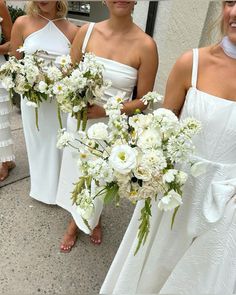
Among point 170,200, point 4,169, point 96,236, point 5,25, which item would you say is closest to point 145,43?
point 170,200

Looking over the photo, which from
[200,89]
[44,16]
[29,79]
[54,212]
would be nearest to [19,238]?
[54,212]

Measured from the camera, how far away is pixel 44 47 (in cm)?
225

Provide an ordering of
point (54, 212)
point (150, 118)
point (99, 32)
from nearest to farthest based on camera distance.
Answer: point (150, 118)
point (99, 32)
point (54, 212)

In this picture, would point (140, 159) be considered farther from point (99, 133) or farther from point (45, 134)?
point (45, 134)

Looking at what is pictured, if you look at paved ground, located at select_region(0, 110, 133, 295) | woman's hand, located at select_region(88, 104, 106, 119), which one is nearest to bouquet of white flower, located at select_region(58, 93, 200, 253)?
woman's hand, located at select_region(88, 104, 106, 119)

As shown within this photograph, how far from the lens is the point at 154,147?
3.71 ft

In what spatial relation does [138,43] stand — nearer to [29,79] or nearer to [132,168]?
[29,79]

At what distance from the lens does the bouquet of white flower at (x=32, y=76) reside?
1950mm

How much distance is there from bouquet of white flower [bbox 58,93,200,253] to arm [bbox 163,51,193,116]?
0.37 m

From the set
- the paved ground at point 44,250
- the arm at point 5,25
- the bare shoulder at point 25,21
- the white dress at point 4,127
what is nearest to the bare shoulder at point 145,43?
the bare shoulder at point 25,21

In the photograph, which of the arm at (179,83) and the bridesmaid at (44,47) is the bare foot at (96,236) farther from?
the arm at (179,83)

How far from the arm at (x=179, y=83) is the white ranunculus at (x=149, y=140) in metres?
0.47

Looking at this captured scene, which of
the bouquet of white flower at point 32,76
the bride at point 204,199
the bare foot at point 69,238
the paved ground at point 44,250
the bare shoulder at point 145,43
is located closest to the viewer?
the bride at point 204,199

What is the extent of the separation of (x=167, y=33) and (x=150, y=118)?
2.39 m
